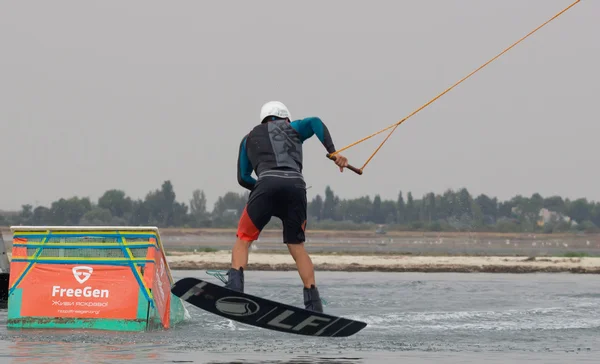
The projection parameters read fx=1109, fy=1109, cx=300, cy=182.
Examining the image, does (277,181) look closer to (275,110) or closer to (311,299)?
(275,110)

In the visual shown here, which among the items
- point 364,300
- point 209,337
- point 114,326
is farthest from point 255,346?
point 364,300

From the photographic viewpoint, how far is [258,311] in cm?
1064

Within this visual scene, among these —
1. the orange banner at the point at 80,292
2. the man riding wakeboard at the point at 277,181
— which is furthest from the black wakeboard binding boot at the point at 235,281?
the orange banner at the point at 80,292

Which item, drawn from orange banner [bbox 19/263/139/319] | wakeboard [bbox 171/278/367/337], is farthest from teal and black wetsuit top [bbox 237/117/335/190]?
orange banner [bbox 19/263/139/319]

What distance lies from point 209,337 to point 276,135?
2300mm

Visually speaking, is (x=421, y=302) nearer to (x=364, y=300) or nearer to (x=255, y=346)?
(x=364, y=300)

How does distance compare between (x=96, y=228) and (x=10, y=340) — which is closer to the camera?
(x=10, y=340)

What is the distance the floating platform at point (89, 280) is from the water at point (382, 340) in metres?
0.34

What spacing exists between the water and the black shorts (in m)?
1.09

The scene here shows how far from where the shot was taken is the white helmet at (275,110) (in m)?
10.9

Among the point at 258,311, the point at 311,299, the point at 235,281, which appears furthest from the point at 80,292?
the point at 311,299

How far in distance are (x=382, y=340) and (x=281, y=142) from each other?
2338 millimetres

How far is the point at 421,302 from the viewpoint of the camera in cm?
1755

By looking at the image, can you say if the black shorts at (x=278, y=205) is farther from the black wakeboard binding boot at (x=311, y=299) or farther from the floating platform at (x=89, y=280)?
the floating platform at (x=89, y=280)
